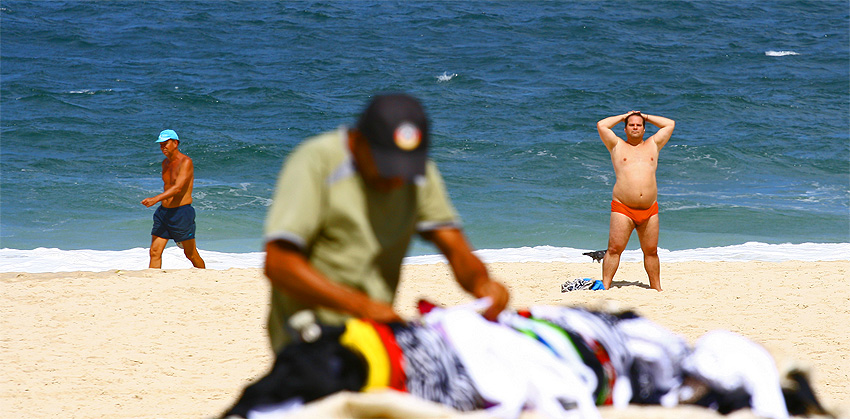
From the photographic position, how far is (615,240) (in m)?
7.44

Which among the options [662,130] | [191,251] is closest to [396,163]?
[662,130]

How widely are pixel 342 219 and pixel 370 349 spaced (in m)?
0.36

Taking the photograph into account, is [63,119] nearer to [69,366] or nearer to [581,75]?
[581,75]

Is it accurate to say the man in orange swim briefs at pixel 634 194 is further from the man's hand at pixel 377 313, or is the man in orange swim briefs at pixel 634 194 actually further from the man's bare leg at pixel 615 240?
the man's hand at pixel 377 313

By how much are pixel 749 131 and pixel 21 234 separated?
17.3m

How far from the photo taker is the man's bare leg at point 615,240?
7375 millimetres

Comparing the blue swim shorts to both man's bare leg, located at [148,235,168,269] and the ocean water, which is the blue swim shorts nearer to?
A: man's bare leg, located at [148,235,168,269]

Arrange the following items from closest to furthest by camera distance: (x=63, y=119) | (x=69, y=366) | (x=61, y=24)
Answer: (x=69, y=366)
(x=63, y=119)
(x=61, y=24)

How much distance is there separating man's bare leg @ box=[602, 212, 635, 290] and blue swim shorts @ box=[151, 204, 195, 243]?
164 inches

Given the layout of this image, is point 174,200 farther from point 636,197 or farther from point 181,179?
point 636,197

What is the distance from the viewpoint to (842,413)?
2707 millimetres

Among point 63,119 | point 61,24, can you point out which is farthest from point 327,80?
point 61,24

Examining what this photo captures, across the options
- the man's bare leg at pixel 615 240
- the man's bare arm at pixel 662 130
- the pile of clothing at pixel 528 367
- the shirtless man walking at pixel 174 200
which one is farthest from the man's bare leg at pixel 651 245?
the pile of clothing at pixel 528 367

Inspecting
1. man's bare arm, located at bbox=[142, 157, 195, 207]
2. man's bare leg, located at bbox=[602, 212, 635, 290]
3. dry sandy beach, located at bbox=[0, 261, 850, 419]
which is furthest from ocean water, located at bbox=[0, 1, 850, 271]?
man's bare leg, located at bbox=[602, 212, 635, 290]
